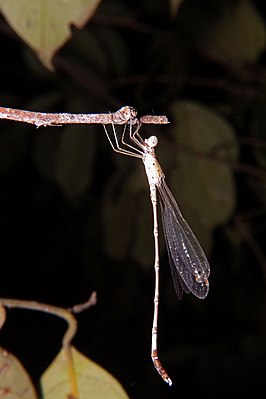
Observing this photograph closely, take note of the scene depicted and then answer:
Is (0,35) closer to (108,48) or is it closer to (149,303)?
(108,48)

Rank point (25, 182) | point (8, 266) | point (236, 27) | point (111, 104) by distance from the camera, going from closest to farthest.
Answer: point (111, 104)
point (236, 27)
point (25, 182)
point (8, 266)

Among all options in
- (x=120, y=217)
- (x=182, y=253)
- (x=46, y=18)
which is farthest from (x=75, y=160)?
(x=46, y=18)

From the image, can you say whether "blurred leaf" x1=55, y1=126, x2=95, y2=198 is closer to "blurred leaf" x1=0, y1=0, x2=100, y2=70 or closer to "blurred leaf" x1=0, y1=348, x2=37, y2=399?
"blurred leaf" x1=0, y1=0, x2=100, y2=70

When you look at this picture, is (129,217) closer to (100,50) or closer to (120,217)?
(120,217)

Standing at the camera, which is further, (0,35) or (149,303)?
(149,303)

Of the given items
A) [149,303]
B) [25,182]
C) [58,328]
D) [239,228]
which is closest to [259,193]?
[239,228]

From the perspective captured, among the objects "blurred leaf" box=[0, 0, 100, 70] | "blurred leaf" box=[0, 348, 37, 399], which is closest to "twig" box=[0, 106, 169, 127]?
"blurred leaf" box=[0, 0, 100, 70]
